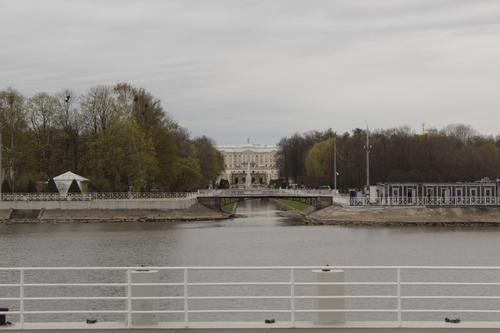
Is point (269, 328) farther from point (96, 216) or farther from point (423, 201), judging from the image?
point (96, 216)

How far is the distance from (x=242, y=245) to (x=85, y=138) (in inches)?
1885

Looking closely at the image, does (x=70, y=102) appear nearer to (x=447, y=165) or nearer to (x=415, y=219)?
(x=415, y=219)

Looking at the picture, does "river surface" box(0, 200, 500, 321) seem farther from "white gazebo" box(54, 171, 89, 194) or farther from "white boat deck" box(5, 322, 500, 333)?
"white boat deck" box(5, 322, 500, 333)

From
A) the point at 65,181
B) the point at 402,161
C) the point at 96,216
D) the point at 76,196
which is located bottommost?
the point at 96,216

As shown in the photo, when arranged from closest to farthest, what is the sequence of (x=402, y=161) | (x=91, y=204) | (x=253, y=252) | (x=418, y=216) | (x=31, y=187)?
1. (x=253, y=252)
2. (x=418, y=216)
3. (x=91, y=204)
4. (x=31, y=187)
5. (x=402, y=161)

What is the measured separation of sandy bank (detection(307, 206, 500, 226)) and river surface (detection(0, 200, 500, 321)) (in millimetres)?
4632

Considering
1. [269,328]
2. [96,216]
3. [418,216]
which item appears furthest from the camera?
[96,216]

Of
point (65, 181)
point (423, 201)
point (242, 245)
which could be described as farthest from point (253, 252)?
point (65, 181)

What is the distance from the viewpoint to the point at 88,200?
302 ft

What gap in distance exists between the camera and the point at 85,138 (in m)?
101

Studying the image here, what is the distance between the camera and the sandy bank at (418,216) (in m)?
82.9

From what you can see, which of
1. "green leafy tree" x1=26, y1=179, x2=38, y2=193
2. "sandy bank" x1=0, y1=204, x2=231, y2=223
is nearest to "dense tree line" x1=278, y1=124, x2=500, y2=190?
"sandy bank" x1=0, y1=204, x2=231, y2=223

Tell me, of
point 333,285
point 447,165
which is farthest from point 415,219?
point 333,285

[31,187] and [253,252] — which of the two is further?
[31,187]
